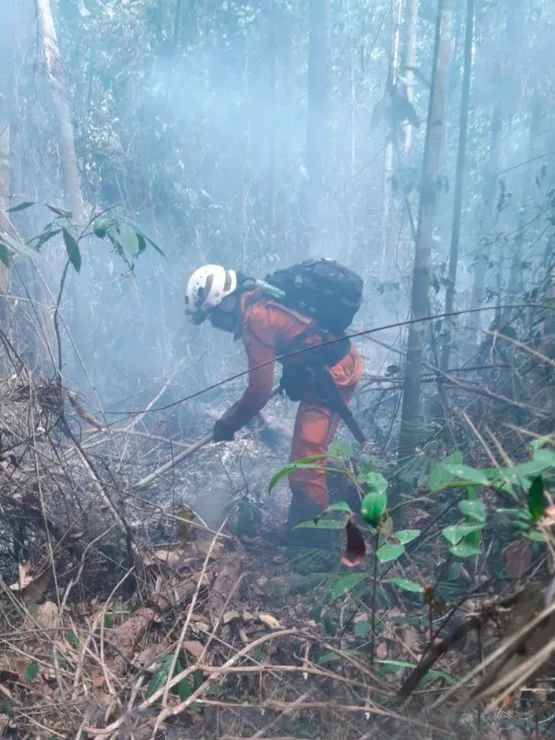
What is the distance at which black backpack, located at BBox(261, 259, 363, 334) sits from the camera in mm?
3938

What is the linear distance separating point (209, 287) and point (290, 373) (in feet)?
2.80

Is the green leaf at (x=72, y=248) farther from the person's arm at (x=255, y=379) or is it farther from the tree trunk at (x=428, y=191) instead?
Answer: the tree trunk at (x=428, y=191)

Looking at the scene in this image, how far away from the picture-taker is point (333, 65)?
50.9 ft

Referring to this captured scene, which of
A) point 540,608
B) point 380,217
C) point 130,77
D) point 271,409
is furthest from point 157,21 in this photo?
point 540,608

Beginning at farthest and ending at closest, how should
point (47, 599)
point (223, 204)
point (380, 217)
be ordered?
point (380, 217)
point (223, 204)
point (47, 599)

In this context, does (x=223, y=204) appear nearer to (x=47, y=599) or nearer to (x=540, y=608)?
(x=47, y=599)

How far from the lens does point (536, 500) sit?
1.06 meters

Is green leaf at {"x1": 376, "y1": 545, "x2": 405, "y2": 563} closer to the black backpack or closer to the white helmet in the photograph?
the black backpack

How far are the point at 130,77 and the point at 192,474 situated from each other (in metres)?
7.46

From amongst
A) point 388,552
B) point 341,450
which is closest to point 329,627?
point 341,450

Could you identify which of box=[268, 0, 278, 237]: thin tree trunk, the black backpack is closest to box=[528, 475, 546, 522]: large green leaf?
the black backpack

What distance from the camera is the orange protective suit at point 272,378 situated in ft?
12.9

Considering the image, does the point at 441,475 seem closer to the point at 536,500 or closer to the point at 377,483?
the point at 377,483

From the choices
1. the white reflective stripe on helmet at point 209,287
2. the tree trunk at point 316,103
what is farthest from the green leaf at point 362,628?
the tree trunk at point 316,103
